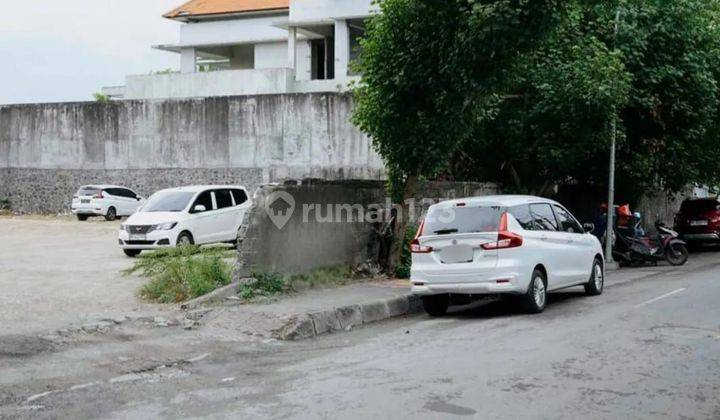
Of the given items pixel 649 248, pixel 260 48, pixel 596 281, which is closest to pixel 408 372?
pixel 596 281

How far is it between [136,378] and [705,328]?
6.98 m

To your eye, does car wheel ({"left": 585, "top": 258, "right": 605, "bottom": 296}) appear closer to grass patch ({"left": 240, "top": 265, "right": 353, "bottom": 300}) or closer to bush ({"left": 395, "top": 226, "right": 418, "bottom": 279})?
bush ({"left": 395, "top": 226, "right": 418, "bottom": 279})

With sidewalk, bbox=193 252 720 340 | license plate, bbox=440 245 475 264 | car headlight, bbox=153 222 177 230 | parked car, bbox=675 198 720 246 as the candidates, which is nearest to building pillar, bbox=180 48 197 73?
car headlight, bbox=153 222 177 230

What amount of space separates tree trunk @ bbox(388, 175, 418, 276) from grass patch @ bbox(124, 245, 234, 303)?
11.8 feet

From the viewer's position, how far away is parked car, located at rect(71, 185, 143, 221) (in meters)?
30.6

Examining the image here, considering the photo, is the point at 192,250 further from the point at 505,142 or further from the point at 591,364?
the point at 505,142

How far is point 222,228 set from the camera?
20.3 meters

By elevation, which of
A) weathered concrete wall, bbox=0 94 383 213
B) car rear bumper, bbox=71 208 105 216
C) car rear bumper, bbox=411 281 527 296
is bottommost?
car rear bumper, bbox=411 281 527 296

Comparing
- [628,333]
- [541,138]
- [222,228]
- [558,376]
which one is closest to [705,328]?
[628,333]

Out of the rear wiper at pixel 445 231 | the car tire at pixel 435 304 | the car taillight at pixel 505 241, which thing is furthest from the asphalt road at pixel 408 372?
the rear wiper at pixel 445 231

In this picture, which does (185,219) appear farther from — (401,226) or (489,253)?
(489,253)

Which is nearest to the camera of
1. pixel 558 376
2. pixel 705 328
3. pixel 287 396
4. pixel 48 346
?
pixel 287 396

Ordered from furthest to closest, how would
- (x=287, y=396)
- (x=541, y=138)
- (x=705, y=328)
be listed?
1. (x=541, y=138)
2. (x=705, y=328)
3. (x=287, y=396)

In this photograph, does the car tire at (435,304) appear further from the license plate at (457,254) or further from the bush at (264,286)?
the bush at (264,286)
